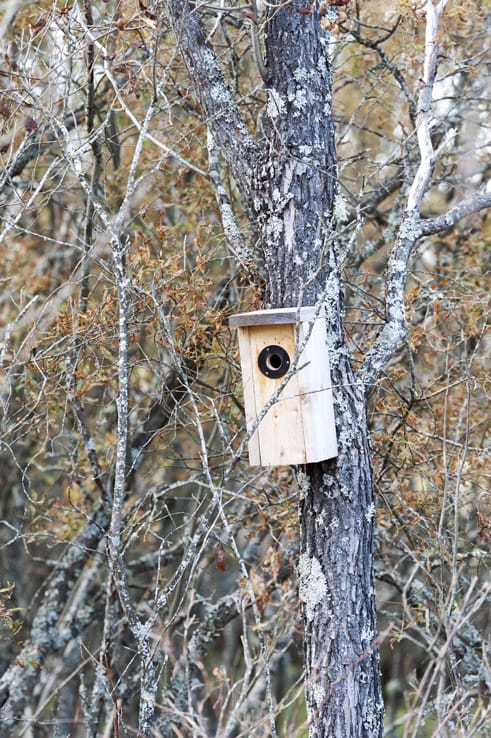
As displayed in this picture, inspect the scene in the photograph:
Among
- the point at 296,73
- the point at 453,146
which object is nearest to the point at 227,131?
the point at 296,73

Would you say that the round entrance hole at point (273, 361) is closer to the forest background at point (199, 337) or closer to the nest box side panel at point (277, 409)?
the nest box side panel at point (277, 409)

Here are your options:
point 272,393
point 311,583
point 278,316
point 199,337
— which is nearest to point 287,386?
point 272,393

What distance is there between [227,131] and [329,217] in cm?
49

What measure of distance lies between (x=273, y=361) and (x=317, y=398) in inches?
9.2

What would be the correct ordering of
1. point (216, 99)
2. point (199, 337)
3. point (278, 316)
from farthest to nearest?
point (199, 337) → point (216, 99) → point (278, 316)

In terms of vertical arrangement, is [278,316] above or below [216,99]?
below

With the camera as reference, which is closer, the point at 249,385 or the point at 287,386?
the point at 287,386

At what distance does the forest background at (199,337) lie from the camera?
308 centimetres

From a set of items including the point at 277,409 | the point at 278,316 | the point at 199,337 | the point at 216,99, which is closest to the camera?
the point at 278,316

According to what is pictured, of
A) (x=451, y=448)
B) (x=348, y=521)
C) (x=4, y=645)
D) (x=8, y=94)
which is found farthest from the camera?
(x=4, y=645)

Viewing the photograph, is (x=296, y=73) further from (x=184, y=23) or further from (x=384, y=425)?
(x=384, y=425)

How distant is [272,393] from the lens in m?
2.83

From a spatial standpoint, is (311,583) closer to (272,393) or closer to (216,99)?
(272,393)

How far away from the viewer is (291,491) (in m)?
3.89
